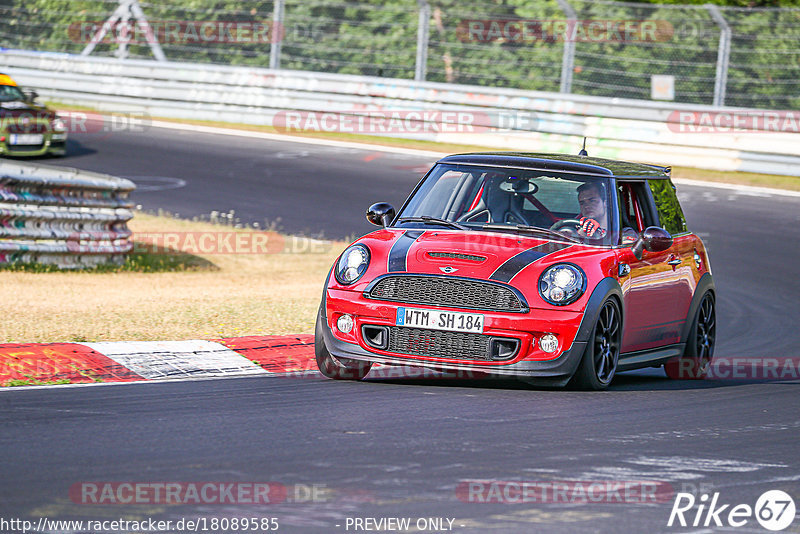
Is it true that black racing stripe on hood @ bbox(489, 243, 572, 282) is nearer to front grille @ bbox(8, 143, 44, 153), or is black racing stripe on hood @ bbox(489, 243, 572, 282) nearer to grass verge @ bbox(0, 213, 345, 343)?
grass verge @ bbox(0, 213, 345, 343)

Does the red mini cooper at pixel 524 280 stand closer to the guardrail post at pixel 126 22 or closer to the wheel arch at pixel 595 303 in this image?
the wheel arch at pixel 595 303

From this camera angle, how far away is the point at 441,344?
7.77m

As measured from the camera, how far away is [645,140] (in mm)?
21953

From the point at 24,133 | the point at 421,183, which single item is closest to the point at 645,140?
the point at 24,133

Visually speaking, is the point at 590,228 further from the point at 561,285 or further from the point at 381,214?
the point at 381,214

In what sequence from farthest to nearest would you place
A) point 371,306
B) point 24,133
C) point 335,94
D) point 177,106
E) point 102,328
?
point 177,106
point 335,94
point 24,133
point 102,328
point 371,306

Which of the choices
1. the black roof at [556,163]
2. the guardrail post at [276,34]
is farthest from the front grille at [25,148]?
the black roof at [556,163]

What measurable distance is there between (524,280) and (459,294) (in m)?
0.40

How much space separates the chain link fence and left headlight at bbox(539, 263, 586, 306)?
46.7 ft

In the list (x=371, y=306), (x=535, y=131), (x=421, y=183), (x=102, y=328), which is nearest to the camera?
(x=371, y=306)

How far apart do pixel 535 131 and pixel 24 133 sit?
860cm

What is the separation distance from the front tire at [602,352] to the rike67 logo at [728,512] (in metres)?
2.48

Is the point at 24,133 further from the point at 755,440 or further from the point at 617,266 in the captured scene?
the point at 755,440

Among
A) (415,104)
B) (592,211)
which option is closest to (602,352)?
(592,211)
